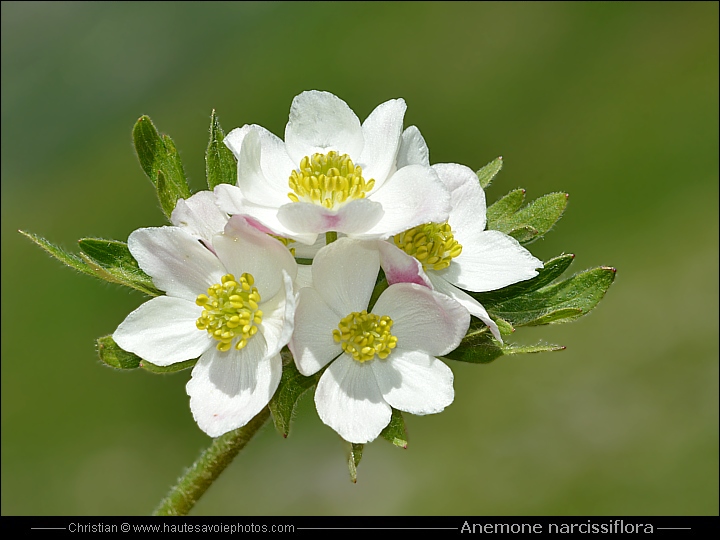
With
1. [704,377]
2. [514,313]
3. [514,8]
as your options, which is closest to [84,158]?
[514,8]

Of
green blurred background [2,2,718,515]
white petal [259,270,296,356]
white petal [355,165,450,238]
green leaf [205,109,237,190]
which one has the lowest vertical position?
Result: green blurred background [2,2,718,515]

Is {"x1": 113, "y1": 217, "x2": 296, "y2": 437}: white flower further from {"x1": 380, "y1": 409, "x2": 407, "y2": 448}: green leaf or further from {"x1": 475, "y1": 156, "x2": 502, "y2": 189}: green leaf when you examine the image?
{"x1": 475, "y1": 156, "x2": 502, "y2": 189}: green leaf

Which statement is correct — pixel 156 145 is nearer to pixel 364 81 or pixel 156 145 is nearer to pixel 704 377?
pixel 704 377

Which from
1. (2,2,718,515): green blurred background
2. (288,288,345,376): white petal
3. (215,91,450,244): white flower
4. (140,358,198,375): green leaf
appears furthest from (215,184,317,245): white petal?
(2,2,718,515): green blurred background

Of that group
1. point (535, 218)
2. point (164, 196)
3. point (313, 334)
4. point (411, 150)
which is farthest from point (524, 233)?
point (164, 196)

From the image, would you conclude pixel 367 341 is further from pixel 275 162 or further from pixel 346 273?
pixel 275 162

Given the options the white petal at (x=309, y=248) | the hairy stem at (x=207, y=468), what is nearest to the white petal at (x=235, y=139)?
the white petal at (x=309, y=248)

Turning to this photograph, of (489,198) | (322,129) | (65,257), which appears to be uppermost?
(322,129)
